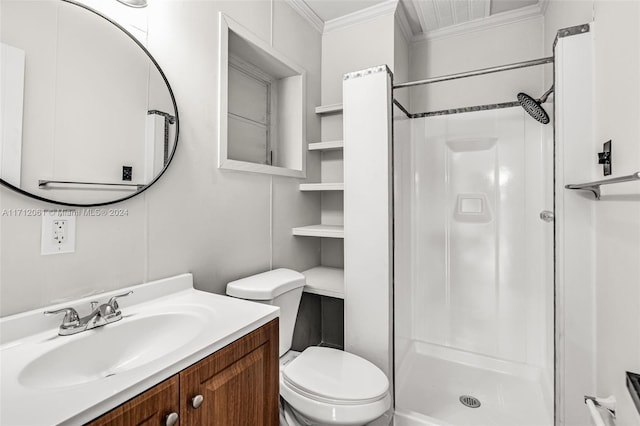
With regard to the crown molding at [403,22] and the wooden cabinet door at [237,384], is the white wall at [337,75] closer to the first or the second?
the crown molding at [403,22]

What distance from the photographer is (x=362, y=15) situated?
227 centimetres

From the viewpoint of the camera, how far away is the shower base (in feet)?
5.58

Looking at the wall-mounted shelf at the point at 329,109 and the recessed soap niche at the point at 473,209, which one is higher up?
the wall-mounted shelf at the point at 329,109

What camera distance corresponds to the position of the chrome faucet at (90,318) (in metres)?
0.95

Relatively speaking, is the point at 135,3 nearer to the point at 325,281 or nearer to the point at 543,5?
the point at 325,281

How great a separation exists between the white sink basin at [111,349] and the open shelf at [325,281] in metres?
0.88

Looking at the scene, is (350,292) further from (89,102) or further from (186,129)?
(89,102)

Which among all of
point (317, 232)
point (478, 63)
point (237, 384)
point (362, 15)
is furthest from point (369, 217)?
point (478, 63)

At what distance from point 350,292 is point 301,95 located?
1.37m

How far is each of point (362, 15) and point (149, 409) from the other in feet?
8.18

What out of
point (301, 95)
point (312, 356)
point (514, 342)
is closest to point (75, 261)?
point (312, 356)

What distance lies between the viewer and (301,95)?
222cm

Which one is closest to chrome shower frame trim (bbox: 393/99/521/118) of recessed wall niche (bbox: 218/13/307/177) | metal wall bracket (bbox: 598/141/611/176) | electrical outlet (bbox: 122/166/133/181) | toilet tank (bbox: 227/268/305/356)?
recessed wall niche (bbox: 218/13/307/177)

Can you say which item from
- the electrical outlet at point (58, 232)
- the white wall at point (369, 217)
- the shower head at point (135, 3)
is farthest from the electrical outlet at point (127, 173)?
the white wall at point (369, 217)
